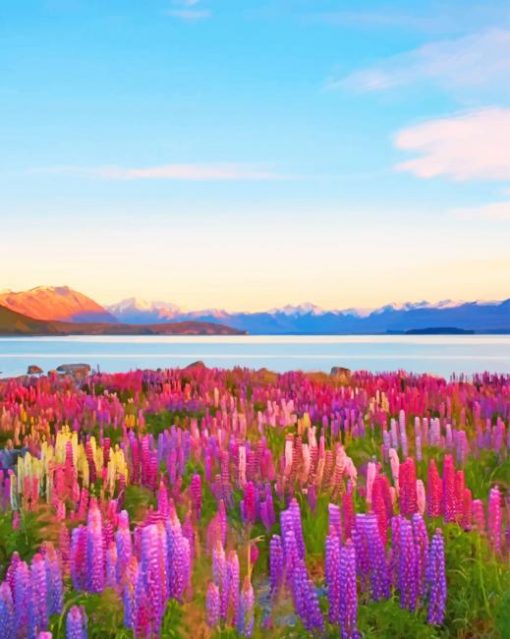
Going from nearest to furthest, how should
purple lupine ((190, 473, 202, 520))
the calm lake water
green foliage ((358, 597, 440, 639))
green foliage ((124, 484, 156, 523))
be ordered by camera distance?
green foliage ((358, 597, 440, 639))
purple lupine ((190, 473, 202, 520))
green foliage ((124, 484, 156, 523))
the calm lake water

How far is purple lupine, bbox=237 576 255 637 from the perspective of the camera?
365 cm

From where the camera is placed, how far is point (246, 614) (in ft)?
12.0

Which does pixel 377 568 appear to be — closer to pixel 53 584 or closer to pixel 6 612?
pixel 53 584

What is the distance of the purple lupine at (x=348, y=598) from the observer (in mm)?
3701

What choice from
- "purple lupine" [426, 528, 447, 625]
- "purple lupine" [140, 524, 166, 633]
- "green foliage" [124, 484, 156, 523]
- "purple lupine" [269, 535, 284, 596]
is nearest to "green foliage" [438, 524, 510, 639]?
"purple lupine" [426, 528, 447, 625]

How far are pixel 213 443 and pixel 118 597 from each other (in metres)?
3.73

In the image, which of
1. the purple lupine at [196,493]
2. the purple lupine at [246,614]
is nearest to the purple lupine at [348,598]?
the purple lupine at [246,614]

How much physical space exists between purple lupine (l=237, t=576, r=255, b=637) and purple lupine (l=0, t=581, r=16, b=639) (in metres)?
0.99

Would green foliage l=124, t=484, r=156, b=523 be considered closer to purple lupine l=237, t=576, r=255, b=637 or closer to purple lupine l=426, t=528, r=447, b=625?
purple lupine l=237, t=576, r=255, b=637

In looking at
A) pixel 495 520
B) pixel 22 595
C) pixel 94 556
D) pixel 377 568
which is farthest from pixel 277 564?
pixel 495 520

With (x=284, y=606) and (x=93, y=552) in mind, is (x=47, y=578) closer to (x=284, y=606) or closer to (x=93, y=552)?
(x=93, y=552)

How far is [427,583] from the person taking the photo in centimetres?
411

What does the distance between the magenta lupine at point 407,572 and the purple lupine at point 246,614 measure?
803 mm

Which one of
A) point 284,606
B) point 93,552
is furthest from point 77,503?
point 284,606
